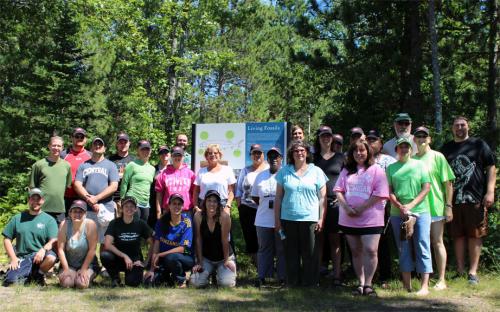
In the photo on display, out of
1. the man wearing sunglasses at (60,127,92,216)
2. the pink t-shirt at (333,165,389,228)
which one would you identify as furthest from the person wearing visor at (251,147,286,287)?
the man wearing sunglasses at (60,127,92,216)

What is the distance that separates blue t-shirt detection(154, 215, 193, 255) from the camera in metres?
6.48

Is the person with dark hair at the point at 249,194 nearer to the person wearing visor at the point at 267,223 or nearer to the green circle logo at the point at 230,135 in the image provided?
the person wearing visor at the point at 267,223

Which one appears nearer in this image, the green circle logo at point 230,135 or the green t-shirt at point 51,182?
the green t-shirt at point 51,182

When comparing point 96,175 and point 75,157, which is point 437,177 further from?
point 75,157

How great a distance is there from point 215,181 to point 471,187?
10.3 ft

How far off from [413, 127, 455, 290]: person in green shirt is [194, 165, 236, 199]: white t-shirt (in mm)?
2409

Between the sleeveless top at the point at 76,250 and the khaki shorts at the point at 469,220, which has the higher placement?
the khaki shorts at the point at 469,220

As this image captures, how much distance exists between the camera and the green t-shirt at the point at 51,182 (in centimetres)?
685

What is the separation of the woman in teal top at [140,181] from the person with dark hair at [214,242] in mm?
969

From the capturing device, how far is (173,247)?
21.3 feet

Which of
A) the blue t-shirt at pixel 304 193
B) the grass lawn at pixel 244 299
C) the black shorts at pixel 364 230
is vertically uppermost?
the blue t-shirt at pixel 304 193

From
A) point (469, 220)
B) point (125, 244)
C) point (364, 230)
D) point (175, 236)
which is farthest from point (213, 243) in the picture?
point (469, 220)

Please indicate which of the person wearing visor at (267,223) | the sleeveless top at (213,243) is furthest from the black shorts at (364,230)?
the sleeveless top at (213,243)

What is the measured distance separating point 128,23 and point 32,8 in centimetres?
572
